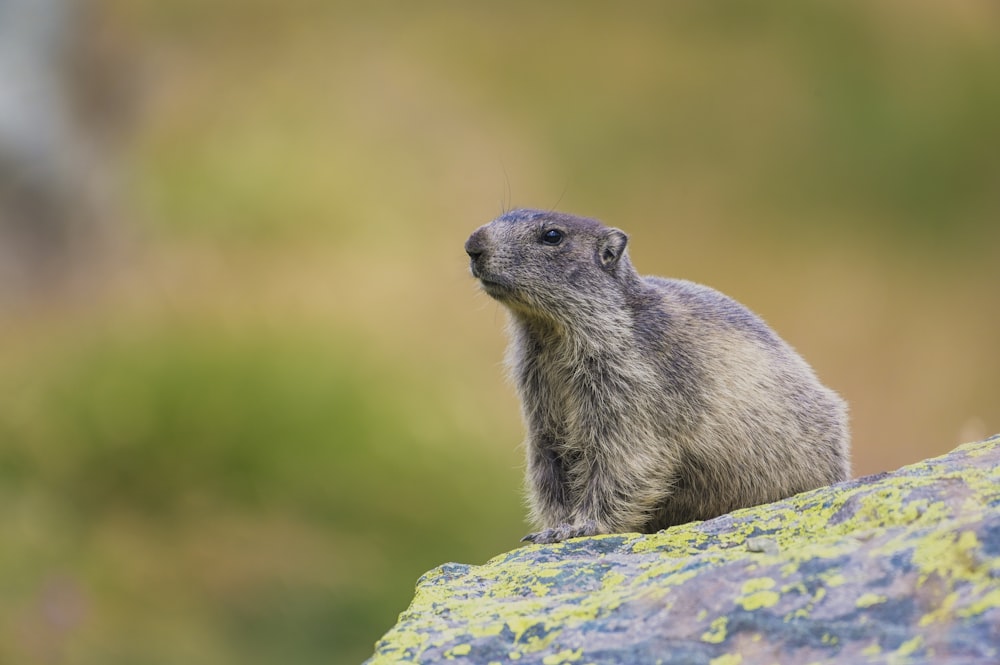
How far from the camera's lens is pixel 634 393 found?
7.03 m

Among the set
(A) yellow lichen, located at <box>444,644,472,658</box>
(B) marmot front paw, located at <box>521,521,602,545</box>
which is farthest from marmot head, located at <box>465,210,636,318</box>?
(A) yellow lichen, located at <box>444,644,472,658</box>

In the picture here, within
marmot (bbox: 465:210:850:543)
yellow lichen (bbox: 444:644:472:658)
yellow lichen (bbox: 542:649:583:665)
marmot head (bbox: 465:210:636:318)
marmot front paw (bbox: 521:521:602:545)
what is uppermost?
marmot head (bbox: 465:210:636:318)

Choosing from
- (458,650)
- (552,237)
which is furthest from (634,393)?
(458,650)

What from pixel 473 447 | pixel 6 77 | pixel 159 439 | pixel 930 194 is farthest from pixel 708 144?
pixel 6 77

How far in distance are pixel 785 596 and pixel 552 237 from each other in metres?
3.86

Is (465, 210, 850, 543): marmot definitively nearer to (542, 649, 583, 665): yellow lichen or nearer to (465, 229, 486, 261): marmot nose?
(465, 229, 486, 261): marmot nose

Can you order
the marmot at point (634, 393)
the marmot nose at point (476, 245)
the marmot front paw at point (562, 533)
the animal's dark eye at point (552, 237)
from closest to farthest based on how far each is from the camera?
the marmot front paw at point (562, 533) → the marmot at point (634, 393) → the marmot nose at point (476, 245) → the animal's dark eye at point (552, 237)

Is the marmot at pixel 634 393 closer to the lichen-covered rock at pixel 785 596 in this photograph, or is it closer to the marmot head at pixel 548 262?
the marmot head at pixel 548 262

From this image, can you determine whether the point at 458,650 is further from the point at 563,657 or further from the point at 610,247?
the point at 610,247

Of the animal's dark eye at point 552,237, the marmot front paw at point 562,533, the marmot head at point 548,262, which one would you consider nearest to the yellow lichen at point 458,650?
the marmot front paw at point 562,533

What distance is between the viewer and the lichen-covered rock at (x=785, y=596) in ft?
12.1

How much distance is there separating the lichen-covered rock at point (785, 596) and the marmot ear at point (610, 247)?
2.55 metres

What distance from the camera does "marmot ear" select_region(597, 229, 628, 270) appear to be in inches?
295

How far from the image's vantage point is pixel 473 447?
1628 centimetres
